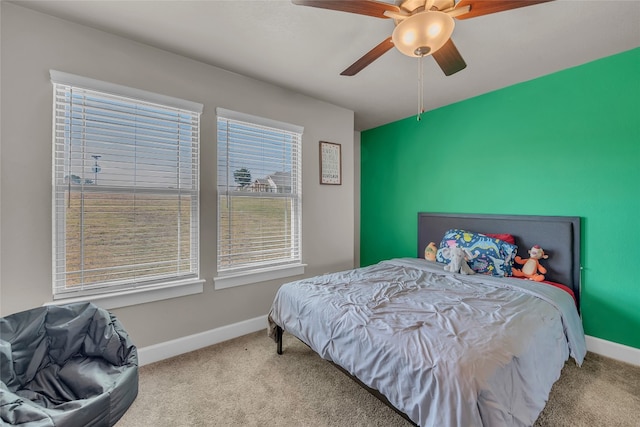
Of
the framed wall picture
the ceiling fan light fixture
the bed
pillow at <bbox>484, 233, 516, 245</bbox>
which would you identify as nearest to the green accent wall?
the bed

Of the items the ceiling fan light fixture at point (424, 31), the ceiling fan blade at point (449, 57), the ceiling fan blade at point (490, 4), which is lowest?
the ceiling fan light fixture at point (424, 31)

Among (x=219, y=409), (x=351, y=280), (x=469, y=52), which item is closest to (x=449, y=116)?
(x=469, y=52)

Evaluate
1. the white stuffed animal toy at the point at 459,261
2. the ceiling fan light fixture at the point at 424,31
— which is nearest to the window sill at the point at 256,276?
the white stuffed animal toy at the point at 459,261

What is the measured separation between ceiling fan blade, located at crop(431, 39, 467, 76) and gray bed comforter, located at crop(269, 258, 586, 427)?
160 centimetres

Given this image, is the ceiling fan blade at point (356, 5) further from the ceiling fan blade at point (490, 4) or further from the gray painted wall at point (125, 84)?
the gray painted wall at point (125, 84)

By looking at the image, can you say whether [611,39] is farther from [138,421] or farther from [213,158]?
[138,421]

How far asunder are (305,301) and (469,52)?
7.84ft

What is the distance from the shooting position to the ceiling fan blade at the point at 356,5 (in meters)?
1.32

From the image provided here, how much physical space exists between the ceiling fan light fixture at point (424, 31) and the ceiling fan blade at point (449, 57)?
0.83ft

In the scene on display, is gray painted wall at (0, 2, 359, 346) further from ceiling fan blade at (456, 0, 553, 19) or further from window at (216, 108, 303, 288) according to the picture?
ceiling fan blade at (456, 0, 553, 19)

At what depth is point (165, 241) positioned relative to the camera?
2.29 m

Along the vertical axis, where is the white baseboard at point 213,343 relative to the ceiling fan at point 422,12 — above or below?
below

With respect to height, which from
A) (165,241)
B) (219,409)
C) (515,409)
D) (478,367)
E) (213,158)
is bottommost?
(219,409)

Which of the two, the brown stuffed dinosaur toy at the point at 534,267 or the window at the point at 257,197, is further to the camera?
the window at the point at 257,197
